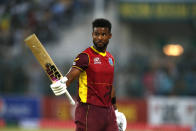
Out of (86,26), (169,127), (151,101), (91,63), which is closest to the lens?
(91,63)

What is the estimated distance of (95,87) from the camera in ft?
19.6

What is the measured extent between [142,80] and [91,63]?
1003 centimetres

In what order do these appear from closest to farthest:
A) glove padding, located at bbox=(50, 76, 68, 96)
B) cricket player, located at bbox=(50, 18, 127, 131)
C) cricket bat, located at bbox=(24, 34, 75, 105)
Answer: glove padding, located at bbox=(50, 76, 68, 96) → cricket bat, located at bbox=(24, 34, 75, 105) → cricket player, located at bbox=(50, 18, 127, 131)

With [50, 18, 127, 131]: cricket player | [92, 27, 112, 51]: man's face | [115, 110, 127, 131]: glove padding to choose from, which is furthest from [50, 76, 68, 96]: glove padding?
[115, 110, 127, 131]: glove padding

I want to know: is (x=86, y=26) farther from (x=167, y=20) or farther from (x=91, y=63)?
(x=91, y=63)

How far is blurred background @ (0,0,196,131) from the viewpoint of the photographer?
50.0 feet

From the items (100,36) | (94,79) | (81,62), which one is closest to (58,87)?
(81,62)

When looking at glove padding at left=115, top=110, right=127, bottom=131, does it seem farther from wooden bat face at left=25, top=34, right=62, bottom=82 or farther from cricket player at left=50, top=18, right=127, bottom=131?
wooden bat face at left=25, top=34, right=62, bottom=82

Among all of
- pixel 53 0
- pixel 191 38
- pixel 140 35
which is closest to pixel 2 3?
pixel 53 0

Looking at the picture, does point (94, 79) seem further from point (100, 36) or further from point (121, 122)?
point (121, 122)

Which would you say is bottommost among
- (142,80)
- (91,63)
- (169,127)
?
(169,127)

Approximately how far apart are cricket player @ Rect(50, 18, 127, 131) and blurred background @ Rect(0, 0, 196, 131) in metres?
8.05

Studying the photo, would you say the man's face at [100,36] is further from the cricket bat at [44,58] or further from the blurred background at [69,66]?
the blurred background at [69,66]

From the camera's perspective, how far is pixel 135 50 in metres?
19.6
